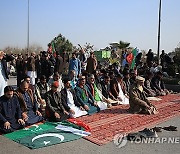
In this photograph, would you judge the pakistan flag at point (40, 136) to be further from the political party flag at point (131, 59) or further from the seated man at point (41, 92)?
the political party flag at point (131, 59)

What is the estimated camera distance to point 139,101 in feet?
25.7

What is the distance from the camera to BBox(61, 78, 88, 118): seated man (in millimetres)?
7179

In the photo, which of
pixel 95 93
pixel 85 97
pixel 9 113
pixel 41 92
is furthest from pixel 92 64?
pixel 9 113

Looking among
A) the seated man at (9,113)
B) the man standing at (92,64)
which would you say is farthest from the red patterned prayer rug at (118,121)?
the man standing at (92,64)

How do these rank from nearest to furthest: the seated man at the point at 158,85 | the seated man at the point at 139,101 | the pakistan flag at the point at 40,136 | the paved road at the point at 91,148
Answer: the paved road at the point at 91,148 < the pakistan flag at the point at 40,136 < the seated man at the point at 139,101 < the seated man at the point at 158,85

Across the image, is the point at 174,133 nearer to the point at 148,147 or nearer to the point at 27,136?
the point at 148,147

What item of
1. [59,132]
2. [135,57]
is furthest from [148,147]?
[135,57]

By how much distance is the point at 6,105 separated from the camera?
5.93 meters

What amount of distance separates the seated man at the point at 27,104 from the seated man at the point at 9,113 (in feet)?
0.89

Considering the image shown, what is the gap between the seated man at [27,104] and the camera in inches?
252

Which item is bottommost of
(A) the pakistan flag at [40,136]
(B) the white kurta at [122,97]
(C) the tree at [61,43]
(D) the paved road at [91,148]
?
(D) the paved road at [91,148]

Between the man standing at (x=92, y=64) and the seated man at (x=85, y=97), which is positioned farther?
the man standing at (x=92, y=64)

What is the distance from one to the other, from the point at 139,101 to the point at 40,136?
3315 mm

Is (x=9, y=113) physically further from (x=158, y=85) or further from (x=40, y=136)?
(x=158, y=85)
